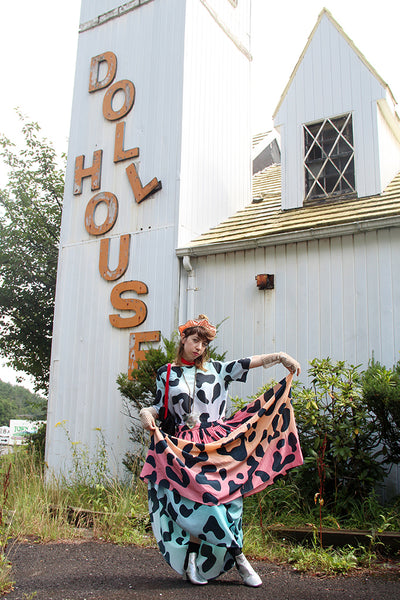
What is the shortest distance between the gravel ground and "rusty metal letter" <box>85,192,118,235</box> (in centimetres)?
575

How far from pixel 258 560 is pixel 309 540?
0.57m

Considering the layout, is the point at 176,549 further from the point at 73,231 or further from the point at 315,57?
the point at 315,57

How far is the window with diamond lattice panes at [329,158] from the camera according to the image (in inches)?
334

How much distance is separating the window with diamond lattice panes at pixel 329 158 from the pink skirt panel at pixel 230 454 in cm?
502

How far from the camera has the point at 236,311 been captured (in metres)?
8.02

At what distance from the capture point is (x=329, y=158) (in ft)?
28.4

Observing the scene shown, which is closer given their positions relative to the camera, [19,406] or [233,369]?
[233,369]

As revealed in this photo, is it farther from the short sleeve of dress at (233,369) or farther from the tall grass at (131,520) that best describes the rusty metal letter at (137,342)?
the short sleeve of dress at (233,369)

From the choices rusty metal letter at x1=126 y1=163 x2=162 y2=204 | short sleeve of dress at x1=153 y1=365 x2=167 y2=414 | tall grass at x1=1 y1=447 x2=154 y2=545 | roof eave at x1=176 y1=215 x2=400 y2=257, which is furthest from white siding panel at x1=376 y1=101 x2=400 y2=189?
tall grass at x1=1 y1=447 x2=154 y2=545

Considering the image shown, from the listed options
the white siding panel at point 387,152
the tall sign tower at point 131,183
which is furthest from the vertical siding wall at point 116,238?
the white siding panel at point 387,152

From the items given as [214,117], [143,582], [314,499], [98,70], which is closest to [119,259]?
[214,117]

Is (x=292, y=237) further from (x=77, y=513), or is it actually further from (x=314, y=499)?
(x=77, y=513)

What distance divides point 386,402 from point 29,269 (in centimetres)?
1003

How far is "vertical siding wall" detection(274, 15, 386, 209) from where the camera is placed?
8336mm
